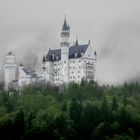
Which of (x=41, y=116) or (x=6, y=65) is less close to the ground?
(x=6, y=65)

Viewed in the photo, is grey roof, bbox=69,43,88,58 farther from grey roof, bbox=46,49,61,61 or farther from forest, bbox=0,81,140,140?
forest, bbox=0,81,140,140

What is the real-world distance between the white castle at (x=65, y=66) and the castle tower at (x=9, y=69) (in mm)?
1345

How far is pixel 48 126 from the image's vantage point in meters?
71.9

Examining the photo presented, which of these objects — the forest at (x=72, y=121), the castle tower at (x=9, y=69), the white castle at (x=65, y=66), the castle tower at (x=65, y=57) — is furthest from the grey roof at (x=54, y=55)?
the forest at (x=72, y=121)

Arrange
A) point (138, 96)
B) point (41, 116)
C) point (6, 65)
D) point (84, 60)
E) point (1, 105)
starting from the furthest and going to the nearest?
1. point (6, 65)
2. point (84, 60)
3. point (138, 96)
4. point (1, 105)
5. point (41, 116)

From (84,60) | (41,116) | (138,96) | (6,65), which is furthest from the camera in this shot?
(6,65)

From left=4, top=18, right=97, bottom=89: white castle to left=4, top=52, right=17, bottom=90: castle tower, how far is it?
1.35 metres

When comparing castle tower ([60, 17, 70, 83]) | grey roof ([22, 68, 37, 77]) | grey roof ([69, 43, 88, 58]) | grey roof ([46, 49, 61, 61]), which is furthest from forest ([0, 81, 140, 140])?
grey roof ([46, 49, 61, 61])

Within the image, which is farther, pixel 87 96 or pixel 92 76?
pixel 92 76

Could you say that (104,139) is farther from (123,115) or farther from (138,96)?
(138,96)

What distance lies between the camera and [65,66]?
107188 mm

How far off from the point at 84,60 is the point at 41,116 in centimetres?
3214

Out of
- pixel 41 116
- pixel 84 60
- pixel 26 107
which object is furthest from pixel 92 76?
pixel 41 116

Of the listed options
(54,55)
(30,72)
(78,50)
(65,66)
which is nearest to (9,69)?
(30,72)
